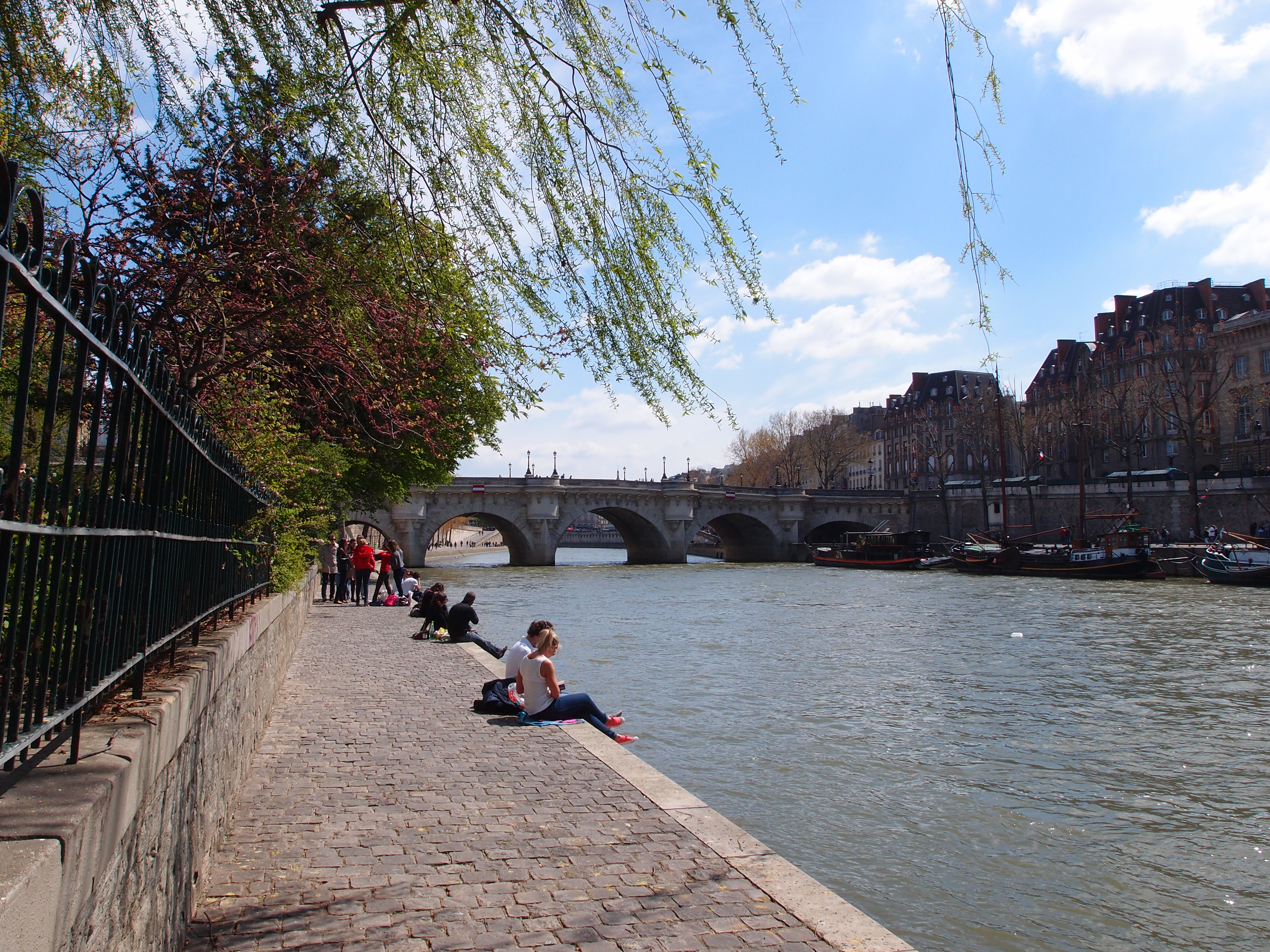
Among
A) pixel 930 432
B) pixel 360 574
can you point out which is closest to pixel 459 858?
pixel 360 574

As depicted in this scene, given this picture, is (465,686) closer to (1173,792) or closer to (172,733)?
(1173,792)

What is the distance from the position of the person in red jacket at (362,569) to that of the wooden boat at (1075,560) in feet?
102

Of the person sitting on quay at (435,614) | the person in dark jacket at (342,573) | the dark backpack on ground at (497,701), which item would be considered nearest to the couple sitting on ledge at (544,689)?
the dark backpack on ground at (497,701)

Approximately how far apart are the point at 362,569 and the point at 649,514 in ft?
130

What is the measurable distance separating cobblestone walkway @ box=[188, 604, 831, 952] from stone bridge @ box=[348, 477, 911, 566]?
38138mm

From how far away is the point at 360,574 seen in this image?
23172 millimetres

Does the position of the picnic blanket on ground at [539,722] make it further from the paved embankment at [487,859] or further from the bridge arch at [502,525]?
the bridge arch at [502,525]

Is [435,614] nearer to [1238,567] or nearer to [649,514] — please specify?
[1238,567]

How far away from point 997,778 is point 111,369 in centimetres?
842

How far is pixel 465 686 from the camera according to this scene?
10750mm

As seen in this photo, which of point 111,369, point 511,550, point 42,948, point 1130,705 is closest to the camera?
point 42,948

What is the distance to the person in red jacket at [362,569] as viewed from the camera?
22.5m

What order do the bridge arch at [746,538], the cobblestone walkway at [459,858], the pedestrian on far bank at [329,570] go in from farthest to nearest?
the bridge arch at [746,538], the pedestrian on far bank at [329,570], the cobblestone walkway at [459,858]

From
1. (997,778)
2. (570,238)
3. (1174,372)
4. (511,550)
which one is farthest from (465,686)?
(1174,372)
